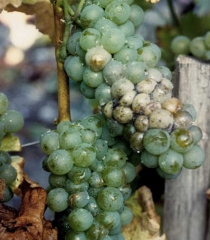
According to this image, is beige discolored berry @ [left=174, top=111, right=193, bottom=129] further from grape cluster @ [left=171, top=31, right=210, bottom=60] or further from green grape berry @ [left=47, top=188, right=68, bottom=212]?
grape cluster @ [left=171, top=31, right=210, bottom=60]

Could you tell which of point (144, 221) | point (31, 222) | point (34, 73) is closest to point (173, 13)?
point (144, 221)

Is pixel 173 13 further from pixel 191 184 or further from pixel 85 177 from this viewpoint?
pixel 85 177

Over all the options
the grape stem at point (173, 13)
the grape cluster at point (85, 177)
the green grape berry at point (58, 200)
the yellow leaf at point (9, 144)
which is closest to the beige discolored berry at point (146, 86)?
the grape cluster at point (85, 177)

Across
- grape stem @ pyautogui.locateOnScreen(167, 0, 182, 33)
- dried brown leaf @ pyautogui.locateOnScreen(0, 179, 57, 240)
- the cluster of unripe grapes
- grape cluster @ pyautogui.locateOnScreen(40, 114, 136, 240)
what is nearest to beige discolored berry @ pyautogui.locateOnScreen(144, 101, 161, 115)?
the cluster of unripe grapes

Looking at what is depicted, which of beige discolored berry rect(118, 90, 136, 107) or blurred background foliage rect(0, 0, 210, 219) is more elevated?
beige discolored berry rect(118, 90, 136, 107)

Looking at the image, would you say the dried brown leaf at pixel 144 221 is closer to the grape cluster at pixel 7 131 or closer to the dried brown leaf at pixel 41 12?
the grape cluster at pixel 7 131

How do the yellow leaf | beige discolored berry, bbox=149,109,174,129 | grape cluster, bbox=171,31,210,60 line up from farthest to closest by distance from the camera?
grape cluster, bbox=171,31,210,60
the yellow leaf
beige discolored berry, bbox=149,109,174,129
